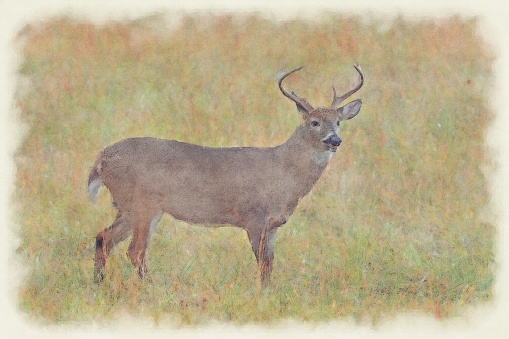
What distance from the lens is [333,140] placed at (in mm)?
5605

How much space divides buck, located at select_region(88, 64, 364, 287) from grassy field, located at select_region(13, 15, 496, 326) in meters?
0.29

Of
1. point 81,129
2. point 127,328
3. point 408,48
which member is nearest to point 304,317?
point 127,328

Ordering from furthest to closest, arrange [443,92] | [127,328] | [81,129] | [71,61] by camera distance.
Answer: [71,61] < [443,92] < [81,129] < [127,328]

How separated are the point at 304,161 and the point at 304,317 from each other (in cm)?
132

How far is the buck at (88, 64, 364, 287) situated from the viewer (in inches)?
223

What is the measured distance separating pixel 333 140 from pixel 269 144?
241cm

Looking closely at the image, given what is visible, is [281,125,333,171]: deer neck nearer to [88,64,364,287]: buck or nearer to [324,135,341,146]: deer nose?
[88,64,364,287]: buck

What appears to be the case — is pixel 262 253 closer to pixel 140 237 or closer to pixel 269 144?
pixel 140 237

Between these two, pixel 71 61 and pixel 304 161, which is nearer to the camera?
pixel 304 161

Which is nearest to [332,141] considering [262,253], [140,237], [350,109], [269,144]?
[350,109]

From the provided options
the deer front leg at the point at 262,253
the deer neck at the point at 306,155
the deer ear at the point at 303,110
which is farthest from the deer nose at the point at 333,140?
the deer front leg at the point at 262,253

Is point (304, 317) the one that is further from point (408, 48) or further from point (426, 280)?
point (408, 48)

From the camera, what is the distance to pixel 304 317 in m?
5.00

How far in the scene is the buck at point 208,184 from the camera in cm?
567
